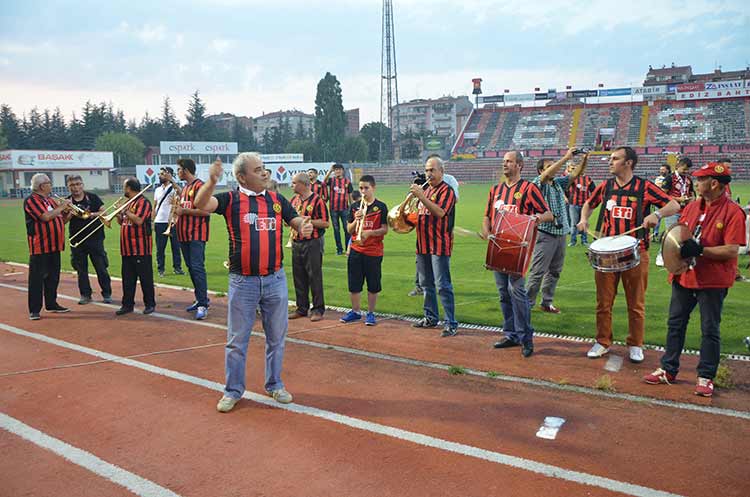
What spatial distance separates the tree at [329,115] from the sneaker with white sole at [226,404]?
78727mm

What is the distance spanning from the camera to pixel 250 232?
17.4 ft

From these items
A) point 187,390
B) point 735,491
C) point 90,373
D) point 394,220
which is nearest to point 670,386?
point 735,491

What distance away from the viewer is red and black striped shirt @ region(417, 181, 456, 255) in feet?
25.2

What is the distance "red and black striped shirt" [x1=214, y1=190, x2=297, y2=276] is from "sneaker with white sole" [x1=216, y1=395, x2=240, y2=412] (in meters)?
1.13

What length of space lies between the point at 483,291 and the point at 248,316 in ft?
19.1

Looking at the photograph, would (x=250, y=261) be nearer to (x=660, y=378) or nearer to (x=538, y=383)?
(x=538, y=383)

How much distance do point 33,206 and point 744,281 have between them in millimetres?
11773

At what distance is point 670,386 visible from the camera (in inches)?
221

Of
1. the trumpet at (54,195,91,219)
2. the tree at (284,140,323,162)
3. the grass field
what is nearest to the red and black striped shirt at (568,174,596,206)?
the grass field

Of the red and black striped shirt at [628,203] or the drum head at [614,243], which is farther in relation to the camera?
the red and black striped shirt at [628,203]

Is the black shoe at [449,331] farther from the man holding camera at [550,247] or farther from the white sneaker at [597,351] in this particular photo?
the white sneaker at [597,351]

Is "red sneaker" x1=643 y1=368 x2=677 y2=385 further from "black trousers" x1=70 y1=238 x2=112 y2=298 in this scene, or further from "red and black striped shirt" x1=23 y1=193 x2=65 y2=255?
"black trousers" x1=70 y1=238 x2=112 y2=298

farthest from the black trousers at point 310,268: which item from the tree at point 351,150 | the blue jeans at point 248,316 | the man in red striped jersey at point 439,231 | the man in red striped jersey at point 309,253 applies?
the tree at point 351,150

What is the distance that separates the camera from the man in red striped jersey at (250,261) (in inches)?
208
